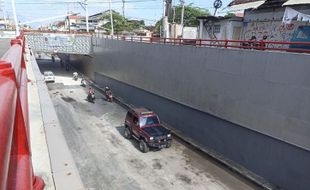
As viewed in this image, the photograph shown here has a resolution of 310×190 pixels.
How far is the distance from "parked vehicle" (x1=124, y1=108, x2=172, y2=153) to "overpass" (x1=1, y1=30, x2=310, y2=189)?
2.67 feet

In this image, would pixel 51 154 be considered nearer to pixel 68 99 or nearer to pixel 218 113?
pixel 218 113

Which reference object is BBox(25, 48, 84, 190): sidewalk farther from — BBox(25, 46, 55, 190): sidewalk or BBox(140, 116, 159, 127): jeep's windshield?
BBox(140, 116, 159, 127): jeep's windshield

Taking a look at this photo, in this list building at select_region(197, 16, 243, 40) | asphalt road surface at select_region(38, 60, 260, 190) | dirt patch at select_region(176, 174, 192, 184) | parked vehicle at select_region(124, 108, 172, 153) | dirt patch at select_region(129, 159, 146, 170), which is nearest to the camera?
asphalt road surface at select_region(38, 60, 260, 190)

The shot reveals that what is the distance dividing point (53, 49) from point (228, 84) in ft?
99.3

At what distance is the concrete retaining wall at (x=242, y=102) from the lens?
458 inches

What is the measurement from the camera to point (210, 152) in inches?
636

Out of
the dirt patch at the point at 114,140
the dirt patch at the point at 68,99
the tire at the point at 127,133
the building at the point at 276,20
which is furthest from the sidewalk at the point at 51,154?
the dirt patch at the point at 68,99

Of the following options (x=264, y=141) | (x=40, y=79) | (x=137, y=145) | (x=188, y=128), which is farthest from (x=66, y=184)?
(x=188, y=128)

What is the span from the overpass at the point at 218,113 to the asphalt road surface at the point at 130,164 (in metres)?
0.07

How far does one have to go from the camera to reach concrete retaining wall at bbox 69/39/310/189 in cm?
1164

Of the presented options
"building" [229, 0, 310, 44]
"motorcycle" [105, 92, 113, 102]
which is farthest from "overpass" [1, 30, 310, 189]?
"motorcycle" [105, 92, 113, 102]

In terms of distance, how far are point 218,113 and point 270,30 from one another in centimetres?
732

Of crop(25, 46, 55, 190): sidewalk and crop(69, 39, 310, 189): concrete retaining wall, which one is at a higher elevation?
crop(25, 46, 55, 190): sidewalk

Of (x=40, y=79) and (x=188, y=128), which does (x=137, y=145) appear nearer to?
(x=188, y=128)
